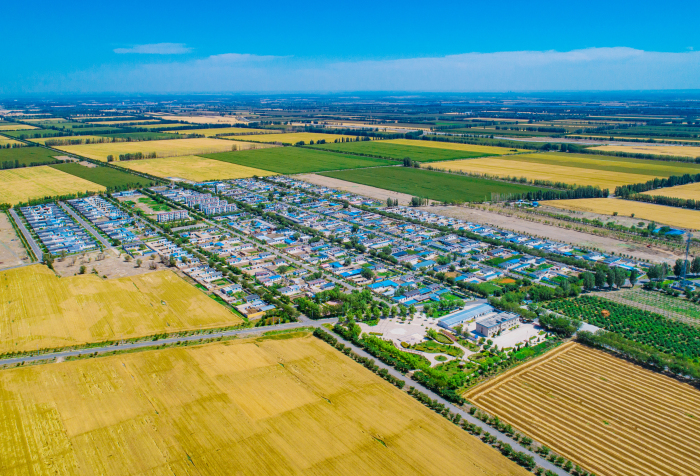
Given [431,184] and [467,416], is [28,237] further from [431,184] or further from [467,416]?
[431,184]

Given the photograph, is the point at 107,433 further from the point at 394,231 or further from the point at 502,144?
the point at 502,144

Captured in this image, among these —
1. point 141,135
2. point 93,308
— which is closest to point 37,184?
point 93,308

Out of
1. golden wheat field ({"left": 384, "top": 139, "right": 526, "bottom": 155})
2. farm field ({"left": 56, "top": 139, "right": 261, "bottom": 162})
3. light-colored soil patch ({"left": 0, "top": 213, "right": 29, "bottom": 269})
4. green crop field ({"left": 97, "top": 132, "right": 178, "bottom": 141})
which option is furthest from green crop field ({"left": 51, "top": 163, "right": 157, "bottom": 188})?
golden wheat field ({"left": 384, "top": 139, "right": 526, "bottom": 155})

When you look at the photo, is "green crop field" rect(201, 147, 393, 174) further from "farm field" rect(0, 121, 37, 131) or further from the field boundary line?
"farm field" rect(0, 121, 37, 131)

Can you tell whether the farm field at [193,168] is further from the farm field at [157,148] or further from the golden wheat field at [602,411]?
the golden wheat field at [602,411]

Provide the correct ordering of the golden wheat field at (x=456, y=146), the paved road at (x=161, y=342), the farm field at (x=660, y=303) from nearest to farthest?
the paved road at (x=161, y=342), the farm field at (x=660, y=303), the golden wheat field at (x=456, y=146)

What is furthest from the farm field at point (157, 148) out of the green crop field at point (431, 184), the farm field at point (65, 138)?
the green crop field at point (431, 184)
